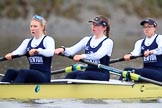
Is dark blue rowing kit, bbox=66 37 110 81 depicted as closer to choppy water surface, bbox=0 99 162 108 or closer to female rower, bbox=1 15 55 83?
choppy water surface, bbox=0 99 162 108

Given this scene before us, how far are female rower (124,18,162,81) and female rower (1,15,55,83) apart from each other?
1570 mm

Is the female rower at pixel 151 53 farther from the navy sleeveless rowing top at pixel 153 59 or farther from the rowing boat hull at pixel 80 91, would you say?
the rowing boat hull at pixel 80 91

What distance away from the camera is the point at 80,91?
32.7 feet

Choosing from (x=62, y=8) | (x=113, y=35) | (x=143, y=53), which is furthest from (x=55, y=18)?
(x=143, y=53)

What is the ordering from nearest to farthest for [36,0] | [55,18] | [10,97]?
[10,97] → [55,18] → [36,0]

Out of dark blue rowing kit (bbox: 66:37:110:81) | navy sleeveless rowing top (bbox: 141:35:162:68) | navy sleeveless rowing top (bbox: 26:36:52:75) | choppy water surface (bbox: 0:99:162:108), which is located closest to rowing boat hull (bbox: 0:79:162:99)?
choppy water surface (bbox: 0:99:162:108)

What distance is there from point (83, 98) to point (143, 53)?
1.38 meters

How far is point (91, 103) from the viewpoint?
9.86 metres

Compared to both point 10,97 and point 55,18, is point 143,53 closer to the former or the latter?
point 10,97

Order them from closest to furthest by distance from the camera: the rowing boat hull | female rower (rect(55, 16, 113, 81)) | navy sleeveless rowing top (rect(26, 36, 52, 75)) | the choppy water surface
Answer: the choppy water surface
the rowing boat hull
navy sleeveless rowing top (rect(26, 36, 52, 75))
female rower (rect(55, 16, 113, 81))

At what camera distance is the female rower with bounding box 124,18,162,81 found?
10445 millimetres

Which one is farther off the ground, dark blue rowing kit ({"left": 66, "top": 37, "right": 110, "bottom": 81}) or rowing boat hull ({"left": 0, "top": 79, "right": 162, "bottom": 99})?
dark blue rowing kit ({"left": 66, "top": 37, "right": 110, "bottom": 81})

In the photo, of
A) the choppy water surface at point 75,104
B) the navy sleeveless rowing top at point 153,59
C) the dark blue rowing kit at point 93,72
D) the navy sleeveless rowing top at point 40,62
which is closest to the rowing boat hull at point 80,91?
the choppy water surface at point 75,104

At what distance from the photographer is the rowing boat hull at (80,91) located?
380 inches
